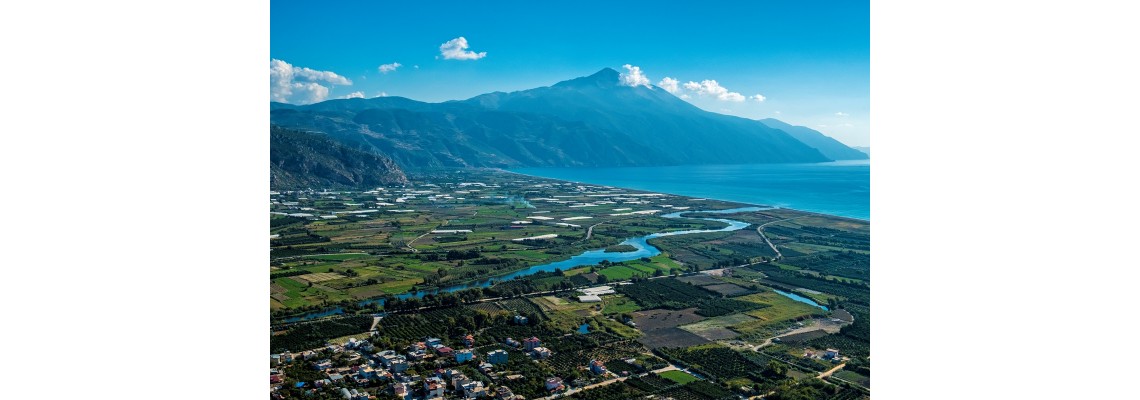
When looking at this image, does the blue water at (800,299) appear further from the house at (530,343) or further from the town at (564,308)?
the house at (530,343)

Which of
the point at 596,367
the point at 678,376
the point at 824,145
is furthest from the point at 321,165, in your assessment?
the point at 678,376

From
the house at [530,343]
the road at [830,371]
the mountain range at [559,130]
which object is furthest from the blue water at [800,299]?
the mountain range at [559,130]

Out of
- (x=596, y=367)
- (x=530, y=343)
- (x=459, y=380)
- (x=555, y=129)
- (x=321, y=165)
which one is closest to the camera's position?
(x=459, y=380)

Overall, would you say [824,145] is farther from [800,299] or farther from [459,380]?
[459,380]

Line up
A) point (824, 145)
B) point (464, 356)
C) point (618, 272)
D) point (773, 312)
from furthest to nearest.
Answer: point (824, 145) < point (618, 272) < point (773, 312) < point (464, 356)

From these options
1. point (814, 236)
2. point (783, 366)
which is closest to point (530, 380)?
point (783, 366)

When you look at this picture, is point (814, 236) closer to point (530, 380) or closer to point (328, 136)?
point (530, 380)

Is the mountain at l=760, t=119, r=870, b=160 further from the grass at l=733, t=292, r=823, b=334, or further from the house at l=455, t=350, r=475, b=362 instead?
the house at l=455, t=350, r=475, b=362
